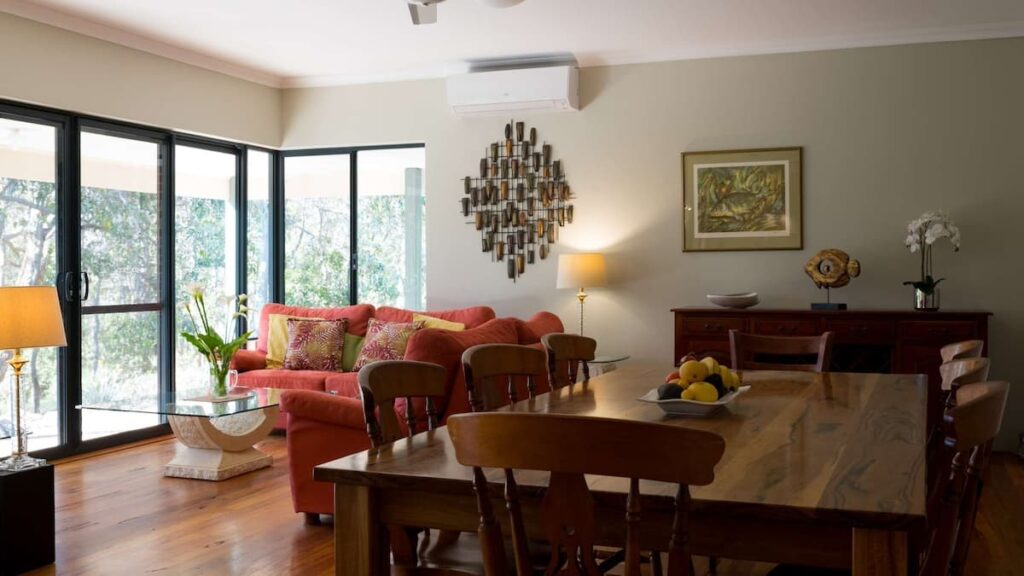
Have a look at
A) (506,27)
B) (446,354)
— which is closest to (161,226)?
(506,27)

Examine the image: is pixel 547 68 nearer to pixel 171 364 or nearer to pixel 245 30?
pixel 245 30

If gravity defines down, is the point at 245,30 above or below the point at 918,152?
above

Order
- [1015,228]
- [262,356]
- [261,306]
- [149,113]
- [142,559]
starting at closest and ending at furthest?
[142,559], [1015,228], [149,113], [262,356], [261,306]

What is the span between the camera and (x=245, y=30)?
610cm

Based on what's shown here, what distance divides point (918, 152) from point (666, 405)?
14.7 ft

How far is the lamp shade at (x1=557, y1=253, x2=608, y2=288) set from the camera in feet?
21.3

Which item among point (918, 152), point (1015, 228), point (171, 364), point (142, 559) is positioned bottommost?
point (142, 559)

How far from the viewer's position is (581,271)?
21.3 ft

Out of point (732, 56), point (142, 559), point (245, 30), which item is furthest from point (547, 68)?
point (142, 559)

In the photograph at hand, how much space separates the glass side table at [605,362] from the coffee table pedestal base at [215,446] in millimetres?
2342

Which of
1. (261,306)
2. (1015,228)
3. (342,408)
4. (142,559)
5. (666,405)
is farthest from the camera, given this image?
(261,306)

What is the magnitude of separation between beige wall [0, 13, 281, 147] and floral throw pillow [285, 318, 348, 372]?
1725 mm

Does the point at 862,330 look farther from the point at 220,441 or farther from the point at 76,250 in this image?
the point at 76,250

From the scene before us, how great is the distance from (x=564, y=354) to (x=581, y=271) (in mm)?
3126
